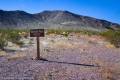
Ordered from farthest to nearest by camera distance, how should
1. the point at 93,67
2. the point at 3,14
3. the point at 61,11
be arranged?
the point at 61,11 → the point at 3,14 → the point at 93,67

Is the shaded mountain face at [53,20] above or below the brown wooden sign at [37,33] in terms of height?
above

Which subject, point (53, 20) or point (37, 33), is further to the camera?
point (53, 20)

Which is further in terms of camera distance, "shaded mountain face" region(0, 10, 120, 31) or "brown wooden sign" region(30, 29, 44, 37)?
"shaded mountain face" region(0, 10, 120, 31)

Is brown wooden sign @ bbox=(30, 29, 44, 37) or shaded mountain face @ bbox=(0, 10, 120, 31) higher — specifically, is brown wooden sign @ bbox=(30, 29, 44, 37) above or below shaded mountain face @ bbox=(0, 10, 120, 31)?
below

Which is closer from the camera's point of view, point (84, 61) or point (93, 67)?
point (93, 67)

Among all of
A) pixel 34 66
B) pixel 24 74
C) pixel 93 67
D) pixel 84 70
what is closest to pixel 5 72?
pixel 24 74

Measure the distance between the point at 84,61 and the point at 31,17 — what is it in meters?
133

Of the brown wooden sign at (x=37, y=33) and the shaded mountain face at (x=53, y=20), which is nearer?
the brown wooden sign at (x=37, y=33)

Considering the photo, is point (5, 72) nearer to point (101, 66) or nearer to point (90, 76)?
point (90, 76)

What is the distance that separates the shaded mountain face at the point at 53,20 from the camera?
136 meters

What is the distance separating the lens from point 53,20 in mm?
160125

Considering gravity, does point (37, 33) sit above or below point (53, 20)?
below

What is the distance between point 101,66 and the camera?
18188mm

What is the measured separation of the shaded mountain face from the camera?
136000 millimetres
